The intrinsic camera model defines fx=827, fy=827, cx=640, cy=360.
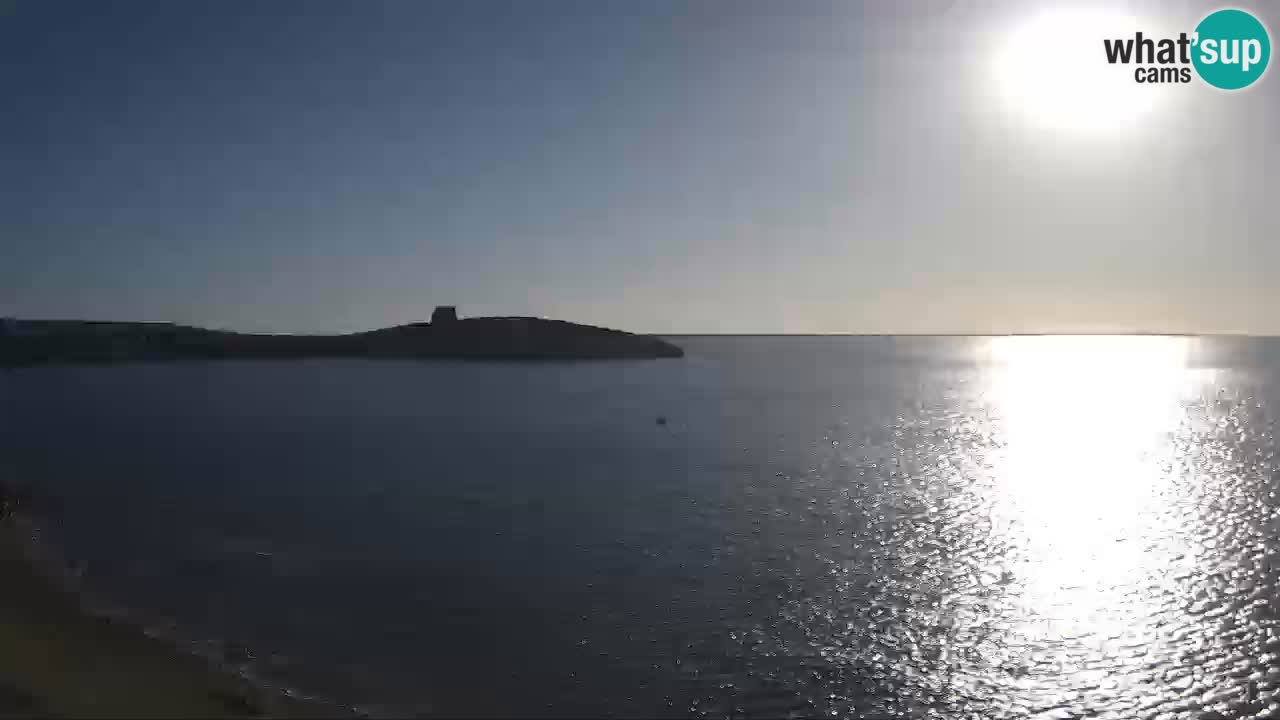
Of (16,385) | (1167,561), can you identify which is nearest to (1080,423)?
(1167,561)

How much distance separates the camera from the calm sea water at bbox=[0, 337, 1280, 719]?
22969 millimetres

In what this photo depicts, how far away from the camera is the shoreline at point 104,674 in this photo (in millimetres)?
19078

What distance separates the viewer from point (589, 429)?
89750mm

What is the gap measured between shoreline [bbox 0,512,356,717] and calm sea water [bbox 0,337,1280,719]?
5.28ft

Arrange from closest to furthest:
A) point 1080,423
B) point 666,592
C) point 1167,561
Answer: point 666,592
point 1167,561
point 1080,423

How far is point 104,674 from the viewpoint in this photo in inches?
838

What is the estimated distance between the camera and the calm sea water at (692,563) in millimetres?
22969

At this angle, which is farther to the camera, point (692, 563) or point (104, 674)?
point (692, 563)

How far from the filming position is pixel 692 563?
3516 cm

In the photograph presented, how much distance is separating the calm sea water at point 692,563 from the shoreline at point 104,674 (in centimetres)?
161

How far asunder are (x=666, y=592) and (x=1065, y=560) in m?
19.4

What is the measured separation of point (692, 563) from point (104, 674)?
69.5ft

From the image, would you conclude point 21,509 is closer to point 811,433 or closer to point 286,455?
point 286,455

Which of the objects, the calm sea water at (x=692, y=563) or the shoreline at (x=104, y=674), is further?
the calm sea water at (x=692, y=563)
